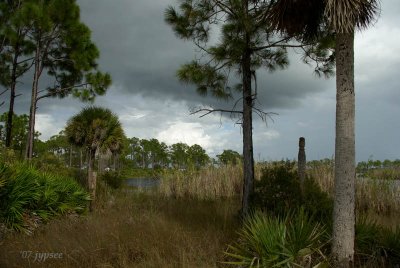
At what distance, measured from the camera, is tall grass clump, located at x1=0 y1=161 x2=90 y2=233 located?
11.5 meters

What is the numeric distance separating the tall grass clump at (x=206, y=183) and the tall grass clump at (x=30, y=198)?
5141 mm

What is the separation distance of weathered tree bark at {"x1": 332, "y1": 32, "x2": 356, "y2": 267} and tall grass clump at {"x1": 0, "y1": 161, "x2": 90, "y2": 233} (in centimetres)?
841

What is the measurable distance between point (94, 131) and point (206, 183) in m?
8.96

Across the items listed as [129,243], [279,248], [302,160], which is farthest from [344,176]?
[302,160]

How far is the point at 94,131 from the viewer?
79.4 feet

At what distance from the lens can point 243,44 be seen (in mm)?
10602

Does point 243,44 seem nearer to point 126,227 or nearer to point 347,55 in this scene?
point 347,55

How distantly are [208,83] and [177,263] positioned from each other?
603cm

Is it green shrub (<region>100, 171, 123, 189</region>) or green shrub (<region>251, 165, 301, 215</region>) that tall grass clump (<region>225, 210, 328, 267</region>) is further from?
green shrub (<region>100, 171, 123, 189</region>)

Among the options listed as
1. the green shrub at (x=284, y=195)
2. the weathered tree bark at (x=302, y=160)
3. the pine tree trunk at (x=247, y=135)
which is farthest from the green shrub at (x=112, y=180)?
the green shrub at (x=284, y=195)

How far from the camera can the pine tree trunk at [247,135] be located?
10.7 m

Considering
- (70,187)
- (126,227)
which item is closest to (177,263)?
(126,227)

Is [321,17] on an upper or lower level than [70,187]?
upper

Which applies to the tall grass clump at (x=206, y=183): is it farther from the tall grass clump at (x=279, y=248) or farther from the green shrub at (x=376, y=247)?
the tall grass clump at (x=279, y=248)
